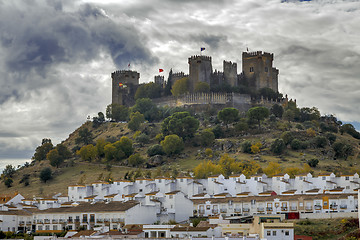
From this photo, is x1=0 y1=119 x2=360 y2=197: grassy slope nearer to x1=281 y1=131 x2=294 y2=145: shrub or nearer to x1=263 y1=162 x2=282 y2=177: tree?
x1=281 y1=131 x2=294 y2=145: shrub

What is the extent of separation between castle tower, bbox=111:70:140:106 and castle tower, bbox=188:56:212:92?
16.8 m

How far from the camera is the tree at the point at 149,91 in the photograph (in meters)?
138

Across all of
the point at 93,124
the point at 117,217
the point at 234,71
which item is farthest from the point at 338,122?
the point at 117,217

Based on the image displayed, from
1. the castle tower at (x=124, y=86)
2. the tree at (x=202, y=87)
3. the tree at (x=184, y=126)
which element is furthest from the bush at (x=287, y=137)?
the castle tower at (x=124, y=86)

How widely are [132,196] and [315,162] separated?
33.3 m

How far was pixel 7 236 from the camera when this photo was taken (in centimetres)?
6303

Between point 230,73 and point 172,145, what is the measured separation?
3251 centimetres

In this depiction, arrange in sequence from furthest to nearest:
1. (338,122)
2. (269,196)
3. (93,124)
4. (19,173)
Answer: (93,124), (338,122), (19,173), (269,196)

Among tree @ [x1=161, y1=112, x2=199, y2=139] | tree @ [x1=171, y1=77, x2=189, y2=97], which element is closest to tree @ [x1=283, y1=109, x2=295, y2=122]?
tree @ [x1=161, y1=112, x2=199, y2=139]

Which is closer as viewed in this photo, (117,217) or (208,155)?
(117,217)

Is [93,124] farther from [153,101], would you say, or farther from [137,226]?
[137,226]

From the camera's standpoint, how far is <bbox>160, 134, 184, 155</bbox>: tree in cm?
10888

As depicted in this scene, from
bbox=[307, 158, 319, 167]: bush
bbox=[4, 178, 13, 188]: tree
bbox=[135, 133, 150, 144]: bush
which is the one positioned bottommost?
bbox=[4, 178, 13, 188]: tree

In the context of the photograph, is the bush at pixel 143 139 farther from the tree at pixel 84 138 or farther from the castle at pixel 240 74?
the castle at pixel 240 74
